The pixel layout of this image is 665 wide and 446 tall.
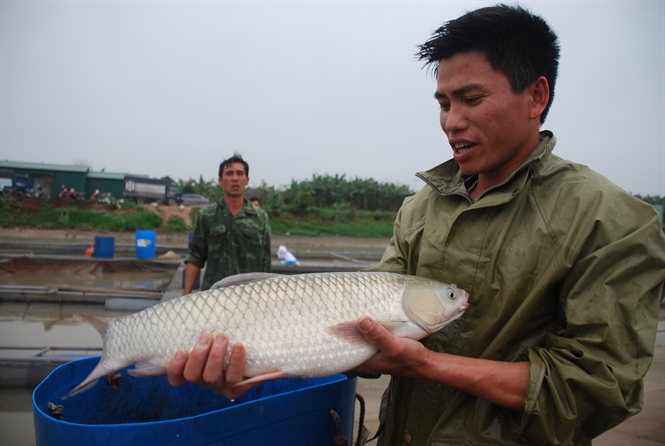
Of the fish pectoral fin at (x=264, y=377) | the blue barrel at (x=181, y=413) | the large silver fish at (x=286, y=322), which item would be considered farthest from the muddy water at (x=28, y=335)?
the fish pectoral fin at (x=264, y=377)

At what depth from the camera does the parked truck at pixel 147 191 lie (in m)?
34.1

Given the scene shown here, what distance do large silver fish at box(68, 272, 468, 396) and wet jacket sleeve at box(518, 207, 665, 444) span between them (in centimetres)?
38

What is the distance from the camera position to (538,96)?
1.53m

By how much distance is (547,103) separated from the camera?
155 centimetres

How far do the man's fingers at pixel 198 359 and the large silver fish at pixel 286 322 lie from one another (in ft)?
0.18

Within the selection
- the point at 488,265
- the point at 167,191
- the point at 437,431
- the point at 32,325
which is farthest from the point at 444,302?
the point at 167,191

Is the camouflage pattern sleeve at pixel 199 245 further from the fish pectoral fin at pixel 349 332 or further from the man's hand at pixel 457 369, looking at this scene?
the man's hand at pixel 457 369

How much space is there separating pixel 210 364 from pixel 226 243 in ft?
10.7

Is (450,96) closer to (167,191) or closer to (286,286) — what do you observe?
(286,286)

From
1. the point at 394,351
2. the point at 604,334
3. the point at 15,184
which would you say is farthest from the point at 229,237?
the point at 15,184

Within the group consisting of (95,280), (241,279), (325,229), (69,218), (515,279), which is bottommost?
(95,280)

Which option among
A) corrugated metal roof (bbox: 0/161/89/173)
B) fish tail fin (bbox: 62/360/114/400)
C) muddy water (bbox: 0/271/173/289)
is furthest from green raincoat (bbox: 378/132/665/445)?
corrugated metal roof (bbox: 0/161/89/173)

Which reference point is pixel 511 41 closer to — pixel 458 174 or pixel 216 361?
pixel 458 174

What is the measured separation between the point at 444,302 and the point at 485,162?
0.49 m
